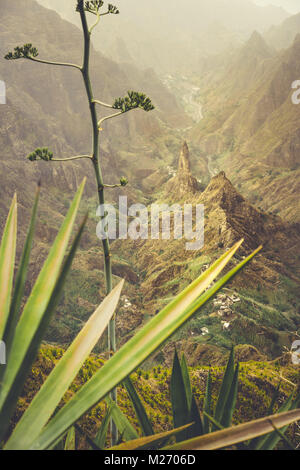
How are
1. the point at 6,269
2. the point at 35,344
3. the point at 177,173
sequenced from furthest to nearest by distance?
the point at 177,173, the point at 6,269, the point at 35,344

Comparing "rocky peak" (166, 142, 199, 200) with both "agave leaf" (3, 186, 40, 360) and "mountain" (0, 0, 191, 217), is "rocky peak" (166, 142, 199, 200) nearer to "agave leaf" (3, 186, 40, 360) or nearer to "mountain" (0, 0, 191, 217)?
"mountain" (0, 0, 191, 217)

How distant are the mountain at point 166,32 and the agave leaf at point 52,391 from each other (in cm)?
9000

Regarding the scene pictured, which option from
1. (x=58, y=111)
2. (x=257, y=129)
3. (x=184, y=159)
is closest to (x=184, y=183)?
(x=184, y=159)

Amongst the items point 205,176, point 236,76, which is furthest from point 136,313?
point 236,76

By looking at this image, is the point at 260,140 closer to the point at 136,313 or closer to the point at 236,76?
the point at 236,76

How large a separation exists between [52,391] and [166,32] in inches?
4639

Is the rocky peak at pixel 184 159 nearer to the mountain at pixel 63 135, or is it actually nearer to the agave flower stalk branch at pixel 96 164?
the mountain at pixel 63 135

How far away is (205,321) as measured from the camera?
47.1 ft

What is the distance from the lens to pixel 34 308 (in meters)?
0.84

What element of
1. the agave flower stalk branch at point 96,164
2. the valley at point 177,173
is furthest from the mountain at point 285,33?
the agave flower stalk branch at point 96,164

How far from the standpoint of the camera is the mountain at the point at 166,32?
291ft

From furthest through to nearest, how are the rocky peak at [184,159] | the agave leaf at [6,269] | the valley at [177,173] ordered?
the rocky peak at [184,159] → the valley at [177,173] → the agave leaf at [6,269]

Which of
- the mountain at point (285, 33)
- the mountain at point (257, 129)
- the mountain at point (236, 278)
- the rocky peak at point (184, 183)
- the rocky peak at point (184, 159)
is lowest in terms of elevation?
the mountain at point (236, 278)

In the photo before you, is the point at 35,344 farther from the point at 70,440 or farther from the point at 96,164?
the point at 96,164
